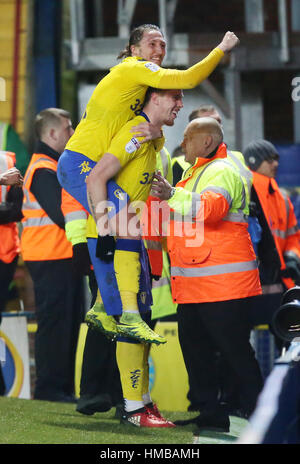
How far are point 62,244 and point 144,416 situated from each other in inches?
78.1

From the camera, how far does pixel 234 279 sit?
5.03 meters

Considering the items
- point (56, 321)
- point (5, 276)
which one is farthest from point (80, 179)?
point (5, 276)

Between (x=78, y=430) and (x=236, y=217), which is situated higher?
(x=236, y=217)

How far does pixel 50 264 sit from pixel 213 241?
1.69 meters

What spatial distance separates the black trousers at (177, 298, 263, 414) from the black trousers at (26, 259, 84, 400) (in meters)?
1.40

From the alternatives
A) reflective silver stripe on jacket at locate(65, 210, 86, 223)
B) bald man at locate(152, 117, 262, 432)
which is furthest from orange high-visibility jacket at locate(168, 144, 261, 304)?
reflective silver stripe on jacket at locate(65, 210, 86, 223)

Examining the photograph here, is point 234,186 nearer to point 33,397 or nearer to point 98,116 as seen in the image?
point 98,116

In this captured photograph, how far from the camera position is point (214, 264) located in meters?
5.04

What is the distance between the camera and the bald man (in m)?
4.98

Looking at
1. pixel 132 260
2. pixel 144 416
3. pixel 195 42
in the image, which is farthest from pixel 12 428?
pixel 195 42

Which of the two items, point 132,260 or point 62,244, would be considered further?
point 62,244

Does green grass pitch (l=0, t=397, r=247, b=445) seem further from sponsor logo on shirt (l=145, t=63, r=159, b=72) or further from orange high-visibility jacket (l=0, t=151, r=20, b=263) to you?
sponsor logo on shirt (l=145, t=63, r=159, b=72)

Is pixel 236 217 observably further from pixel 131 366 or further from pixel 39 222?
pixel 39 222
